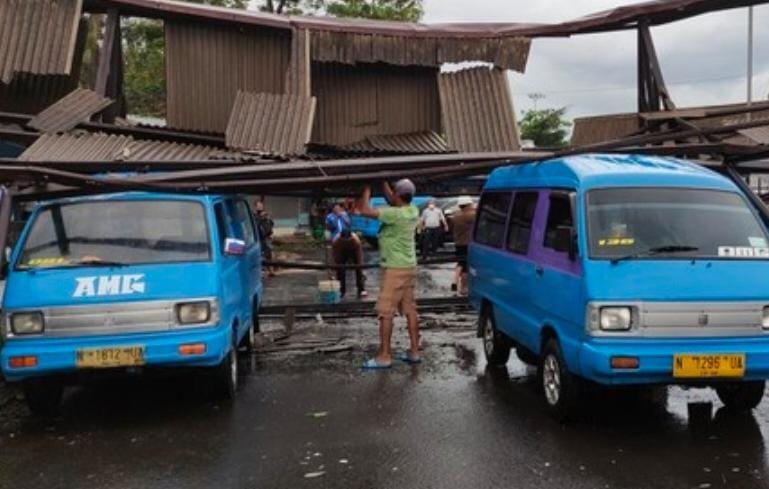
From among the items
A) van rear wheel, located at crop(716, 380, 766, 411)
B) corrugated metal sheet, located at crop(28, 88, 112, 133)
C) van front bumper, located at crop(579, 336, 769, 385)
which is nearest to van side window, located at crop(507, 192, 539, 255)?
van front bumper, located at crop(579, 336, 769, 385)

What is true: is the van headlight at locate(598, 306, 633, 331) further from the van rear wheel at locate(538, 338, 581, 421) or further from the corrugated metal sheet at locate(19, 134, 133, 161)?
the corrugated metal sheet at locate(19, 134, 133, 161)

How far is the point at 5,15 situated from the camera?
11117mm

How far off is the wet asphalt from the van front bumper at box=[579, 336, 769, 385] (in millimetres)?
521

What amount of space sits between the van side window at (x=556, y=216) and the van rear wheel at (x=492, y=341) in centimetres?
179

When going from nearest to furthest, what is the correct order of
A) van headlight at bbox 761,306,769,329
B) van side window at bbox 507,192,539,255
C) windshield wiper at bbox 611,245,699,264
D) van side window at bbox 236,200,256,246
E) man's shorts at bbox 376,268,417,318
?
van headlight at bbox 761,306,769,329 → windshield wiper at bbox 611,245,699,264 → van side window at bbox 507,192,539,255 → man's shorts at bbox 376,268,417,318 → van side window at bbox 236,200,256,246

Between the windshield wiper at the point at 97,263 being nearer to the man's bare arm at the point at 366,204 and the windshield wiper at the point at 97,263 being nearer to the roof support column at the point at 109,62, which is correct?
the man's bare arm at the point at 366,204

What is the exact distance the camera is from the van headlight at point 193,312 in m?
6.34

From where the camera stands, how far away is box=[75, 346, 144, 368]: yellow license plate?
613 cm

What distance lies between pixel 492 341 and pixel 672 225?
279cm

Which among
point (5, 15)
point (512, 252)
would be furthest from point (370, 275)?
point (512, 252)

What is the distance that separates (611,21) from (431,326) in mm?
5418

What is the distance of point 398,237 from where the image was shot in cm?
831

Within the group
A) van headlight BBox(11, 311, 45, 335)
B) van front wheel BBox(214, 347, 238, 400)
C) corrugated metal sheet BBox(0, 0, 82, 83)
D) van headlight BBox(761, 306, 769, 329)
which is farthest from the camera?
corrugated metal sheet BBox(0, 0, 82, 83)

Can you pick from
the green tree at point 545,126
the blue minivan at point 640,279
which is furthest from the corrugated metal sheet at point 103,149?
the green tree at point 545,126
